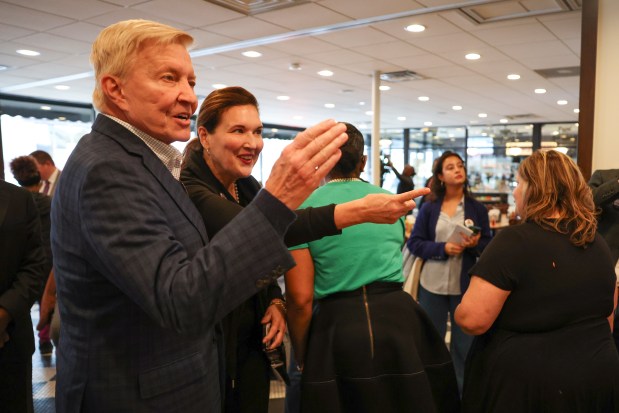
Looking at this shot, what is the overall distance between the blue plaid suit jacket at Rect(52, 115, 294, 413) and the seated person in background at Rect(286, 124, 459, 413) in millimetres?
619

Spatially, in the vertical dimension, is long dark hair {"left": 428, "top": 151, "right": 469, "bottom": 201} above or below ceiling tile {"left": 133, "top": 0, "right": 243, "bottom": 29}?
below

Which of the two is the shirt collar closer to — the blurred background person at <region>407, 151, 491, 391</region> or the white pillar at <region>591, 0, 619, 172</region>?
the blurred background person at <region>407, 151, 491, 391</region>

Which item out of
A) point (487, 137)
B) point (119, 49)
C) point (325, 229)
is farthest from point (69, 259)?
point (487, 137)

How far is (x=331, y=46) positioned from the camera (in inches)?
232

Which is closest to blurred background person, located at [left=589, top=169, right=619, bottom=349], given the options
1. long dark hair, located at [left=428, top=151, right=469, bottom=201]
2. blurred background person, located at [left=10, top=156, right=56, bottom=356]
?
long dark hair, located at [left=428, top=151, right=469, bottom=201]

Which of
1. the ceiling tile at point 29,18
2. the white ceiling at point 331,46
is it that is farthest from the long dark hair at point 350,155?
the ceiling tile at point 29,18

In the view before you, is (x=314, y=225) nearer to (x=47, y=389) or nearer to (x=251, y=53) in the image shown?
(x=47, y=389)

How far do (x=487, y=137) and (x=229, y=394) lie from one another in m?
15.2

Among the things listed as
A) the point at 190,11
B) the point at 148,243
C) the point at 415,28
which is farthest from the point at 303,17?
the point at 148,243

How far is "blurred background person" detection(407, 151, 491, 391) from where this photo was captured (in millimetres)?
2922

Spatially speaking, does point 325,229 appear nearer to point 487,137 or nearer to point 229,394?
point 229,394

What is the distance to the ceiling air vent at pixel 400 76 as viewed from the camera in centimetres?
742

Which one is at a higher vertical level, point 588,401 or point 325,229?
point 325,229

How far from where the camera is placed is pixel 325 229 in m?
1.18
